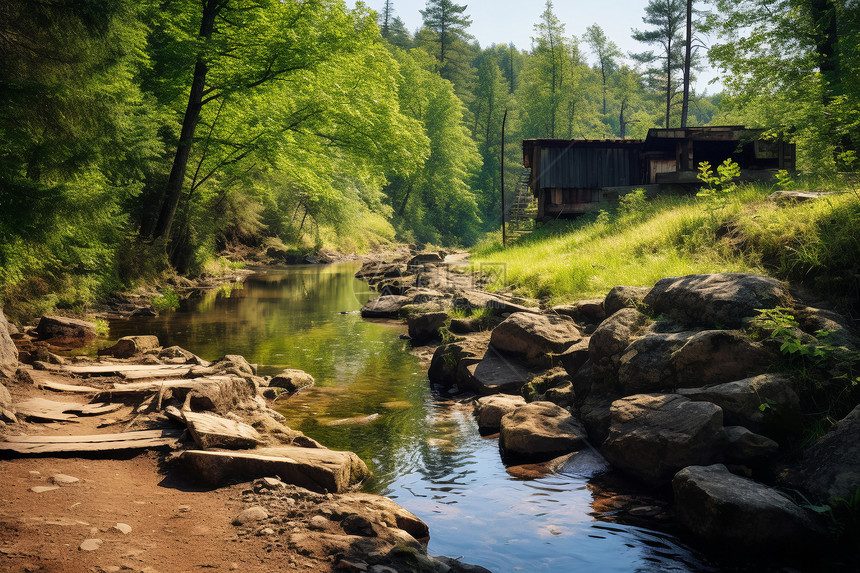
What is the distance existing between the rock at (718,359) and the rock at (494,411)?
6.72ft

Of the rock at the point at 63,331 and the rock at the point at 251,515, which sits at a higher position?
the rock at the point at 63,331

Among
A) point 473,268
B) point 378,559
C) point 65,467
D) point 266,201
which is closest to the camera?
point 378,559

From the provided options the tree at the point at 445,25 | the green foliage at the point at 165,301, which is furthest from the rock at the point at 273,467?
the tree at the point at 445,25

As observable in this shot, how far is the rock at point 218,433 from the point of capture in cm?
535

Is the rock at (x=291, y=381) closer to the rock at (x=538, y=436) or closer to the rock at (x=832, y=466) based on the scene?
the rock at (x=538, y=436)

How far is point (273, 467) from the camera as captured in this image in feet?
16.8

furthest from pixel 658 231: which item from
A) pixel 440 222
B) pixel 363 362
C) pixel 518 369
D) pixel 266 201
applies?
pixel 440 222

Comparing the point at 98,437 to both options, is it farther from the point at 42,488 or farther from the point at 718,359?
the point at 718,359

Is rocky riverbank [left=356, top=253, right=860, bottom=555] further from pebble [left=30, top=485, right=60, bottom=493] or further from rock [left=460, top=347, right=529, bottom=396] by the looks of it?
pebble [left=30, top=485, right=60, bottom=493]

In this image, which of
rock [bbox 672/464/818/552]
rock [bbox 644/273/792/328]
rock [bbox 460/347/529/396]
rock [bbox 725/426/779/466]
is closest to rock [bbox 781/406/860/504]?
rock [bbox 725/426/779/466]

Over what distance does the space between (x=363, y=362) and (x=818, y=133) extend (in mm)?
14713

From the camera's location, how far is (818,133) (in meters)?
16.4

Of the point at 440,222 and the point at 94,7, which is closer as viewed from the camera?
the point at 94,7

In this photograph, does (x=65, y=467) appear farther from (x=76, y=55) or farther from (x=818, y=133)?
(x=818, y=133)
